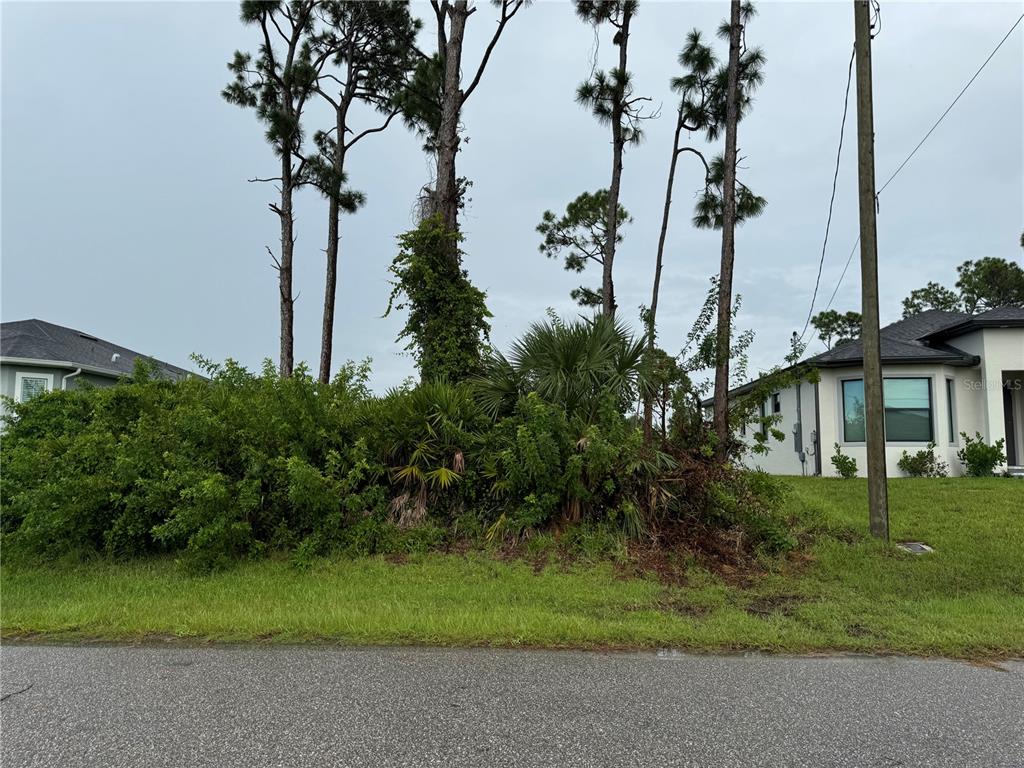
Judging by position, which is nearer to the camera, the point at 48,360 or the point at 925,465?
the point at 925,465

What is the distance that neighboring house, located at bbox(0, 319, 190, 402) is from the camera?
15.7 meters

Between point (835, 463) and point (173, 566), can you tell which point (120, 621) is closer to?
point (173, 566)

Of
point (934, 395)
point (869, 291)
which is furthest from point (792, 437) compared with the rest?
point (869, 291)

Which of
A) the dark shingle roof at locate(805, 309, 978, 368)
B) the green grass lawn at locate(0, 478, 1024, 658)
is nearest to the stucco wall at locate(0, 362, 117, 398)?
the green grass lawn at locate(0, 478, 1024, 658)

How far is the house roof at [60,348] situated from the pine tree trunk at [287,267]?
278 centimetres

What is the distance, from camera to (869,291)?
7.86m

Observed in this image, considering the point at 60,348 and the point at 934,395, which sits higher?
the point at 60,348

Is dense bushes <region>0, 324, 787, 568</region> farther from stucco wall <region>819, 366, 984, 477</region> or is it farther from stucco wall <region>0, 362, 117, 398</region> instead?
stucco wall <region>0, 362, 117, 398</region>

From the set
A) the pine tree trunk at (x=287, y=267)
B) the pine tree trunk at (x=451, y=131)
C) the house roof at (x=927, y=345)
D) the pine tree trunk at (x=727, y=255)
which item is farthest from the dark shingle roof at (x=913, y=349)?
the pine tree trunk at (x=287, y=267)

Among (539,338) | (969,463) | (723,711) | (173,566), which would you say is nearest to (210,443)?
(173,566)

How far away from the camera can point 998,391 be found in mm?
13828

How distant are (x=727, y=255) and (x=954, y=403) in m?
7.38

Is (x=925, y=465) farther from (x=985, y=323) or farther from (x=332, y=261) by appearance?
(x=332, y=261)

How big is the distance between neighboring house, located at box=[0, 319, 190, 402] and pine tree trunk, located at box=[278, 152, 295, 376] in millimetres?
2783
